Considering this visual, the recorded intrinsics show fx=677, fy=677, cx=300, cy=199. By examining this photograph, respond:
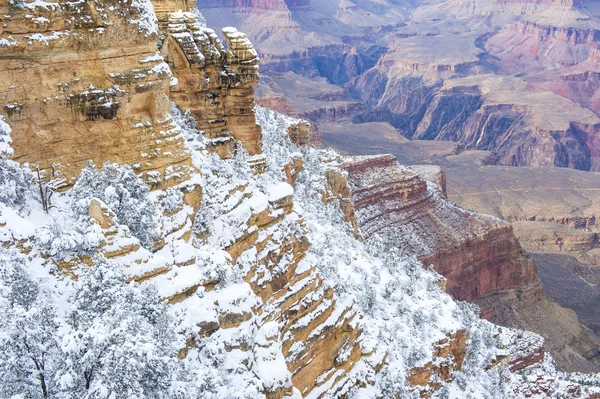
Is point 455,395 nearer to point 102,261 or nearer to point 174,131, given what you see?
point 174,131

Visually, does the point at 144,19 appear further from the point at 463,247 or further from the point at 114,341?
the point at 463,247

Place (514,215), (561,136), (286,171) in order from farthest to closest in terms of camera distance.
→ (561,136)
(514,215)
(286,171)

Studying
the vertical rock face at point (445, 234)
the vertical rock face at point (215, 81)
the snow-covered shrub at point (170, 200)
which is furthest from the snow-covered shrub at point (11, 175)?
the vertical rock face at point (445, 234)

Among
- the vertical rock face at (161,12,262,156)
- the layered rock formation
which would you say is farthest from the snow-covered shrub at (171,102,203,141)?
the layered rock formation

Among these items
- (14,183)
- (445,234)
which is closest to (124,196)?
(14,183)

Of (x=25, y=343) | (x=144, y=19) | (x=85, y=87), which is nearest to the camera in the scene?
(x=25, y=343)

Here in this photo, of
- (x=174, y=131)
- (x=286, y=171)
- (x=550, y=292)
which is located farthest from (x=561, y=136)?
Result: (x=174, y=131)

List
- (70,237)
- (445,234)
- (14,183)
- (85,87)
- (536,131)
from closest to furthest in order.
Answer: (70,237) < (14,183) < (85,87) < (445,234) < (536,131)

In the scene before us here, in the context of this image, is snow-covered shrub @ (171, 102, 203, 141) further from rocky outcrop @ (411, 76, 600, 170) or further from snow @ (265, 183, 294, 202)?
rocky outcrop @ (411, 76, 600, 170)
